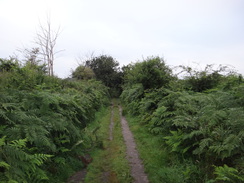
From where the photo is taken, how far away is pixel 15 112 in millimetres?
3895

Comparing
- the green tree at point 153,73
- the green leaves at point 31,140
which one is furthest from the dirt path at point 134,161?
the green tree at point 153,73

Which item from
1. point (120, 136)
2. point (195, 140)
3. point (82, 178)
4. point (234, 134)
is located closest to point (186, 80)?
point (120, 136)

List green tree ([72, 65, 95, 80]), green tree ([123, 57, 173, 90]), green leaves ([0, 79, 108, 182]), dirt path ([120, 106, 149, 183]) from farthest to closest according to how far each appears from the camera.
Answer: green tree ([72, 65, 95, 80]) → green tree ([123, 57, 173, 90]) → dirt path ([120, 106, 149, 183]) → green leaves ([0, 79, 108, 182])

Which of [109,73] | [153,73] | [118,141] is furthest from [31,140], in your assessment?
[109,73]

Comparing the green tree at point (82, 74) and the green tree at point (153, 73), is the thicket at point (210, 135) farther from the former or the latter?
the green tree at point (82, 74)

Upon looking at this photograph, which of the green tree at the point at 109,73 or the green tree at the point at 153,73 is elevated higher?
the green tree at the point at 109,73

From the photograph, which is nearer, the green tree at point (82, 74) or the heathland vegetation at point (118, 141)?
the heathland vegetation at point (118, 141)

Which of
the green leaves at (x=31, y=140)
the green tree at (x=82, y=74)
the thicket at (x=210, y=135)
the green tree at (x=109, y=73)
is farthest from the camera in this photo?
the green tree at (x=109, y=73)

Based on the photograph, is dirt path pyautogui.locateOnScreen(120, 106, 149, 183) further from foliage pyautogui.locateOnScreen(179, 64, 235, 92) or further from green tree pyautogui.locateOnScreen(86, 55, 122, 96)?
green tree pyautogui.locateOnScreen(86, 55, 122, 96)

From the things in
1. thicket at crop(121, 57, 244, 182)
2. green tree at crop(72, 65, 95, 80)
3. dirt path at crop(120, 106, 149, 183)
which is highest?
green tree at crop(72, 65, 95, 80)

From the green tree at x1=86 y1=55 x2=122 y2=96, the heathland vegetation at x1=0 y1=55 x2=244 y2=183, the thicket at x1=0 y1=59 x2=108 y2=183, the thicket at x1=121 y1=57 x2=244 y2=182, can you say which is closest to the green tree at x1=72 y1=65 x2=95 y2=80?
the green tree at x1=86 y1=55 x2=122 y2=96

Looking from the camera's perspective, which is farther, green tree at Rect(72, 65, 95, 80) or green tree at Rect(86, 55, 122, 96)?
green tree at Rect(86, 55, 122, 96)

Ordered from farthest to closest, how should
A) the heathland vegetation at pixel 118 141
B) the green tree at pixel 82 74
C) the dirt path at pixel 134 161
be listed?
the green tree at pixel 82 74 < the dirt path at pixel 134 161 < the heathland vegetation at pixel 118 141

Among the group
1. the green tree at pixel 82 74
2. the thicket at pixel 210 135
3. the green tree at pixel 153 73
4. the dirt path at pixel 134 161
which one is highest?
the green tree at pixel 82 74
